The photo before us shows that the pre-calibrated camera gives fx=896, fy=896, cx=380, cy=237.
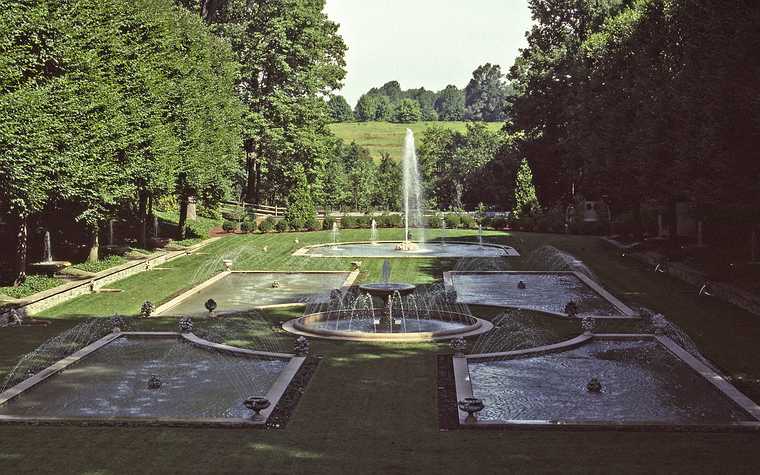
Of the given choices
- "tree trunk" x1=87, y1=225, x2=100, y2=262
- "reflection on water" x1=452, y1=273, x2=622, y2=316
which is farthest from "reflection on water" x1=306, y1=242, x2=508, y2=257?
"tree trunk" x1=87, y1=225, x2=100, y2=262

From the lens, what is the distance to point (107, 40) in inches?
1829

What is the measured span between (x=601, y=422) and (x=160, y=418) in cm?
943

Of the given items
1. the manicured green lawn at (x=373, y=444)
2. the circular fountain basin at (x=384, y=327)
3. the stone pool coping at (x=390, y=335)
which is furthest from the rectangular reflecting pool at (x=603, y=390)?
the circular fountain basin at (x=384, y=327)

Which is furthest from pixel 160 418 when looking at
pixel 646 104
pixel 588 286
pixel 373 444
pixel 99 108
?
pixel 646 104

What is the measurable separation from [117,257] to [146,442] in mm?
36254

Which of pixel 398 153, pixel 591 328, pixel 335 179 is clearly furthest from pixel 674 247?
pixel 398 153

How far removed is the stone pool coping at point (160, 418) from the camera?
62.9 feet

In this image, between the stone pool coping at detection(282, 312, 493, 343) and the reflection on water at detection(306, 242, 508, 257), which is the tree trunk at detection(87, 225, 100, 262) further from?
the stone pool coping at detection(282, 312, 493, 343)

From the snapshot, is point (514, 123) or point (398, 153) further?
point (398, 153)

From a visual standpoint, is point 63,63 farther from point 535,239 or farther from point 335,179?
point 335,179

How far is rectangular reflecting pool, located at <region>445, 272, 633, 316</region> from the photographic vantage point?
37.3m

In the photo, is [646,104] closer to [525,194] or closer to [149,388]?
[525,194]

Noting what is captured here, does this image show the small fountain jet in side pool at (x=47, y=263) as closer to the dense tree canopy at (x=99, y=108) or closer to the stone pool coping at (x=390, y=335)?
the dense tree canopy at (x=99, y=108)

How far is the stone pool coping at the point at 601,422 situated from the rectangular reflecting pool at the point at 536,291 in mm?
6445
